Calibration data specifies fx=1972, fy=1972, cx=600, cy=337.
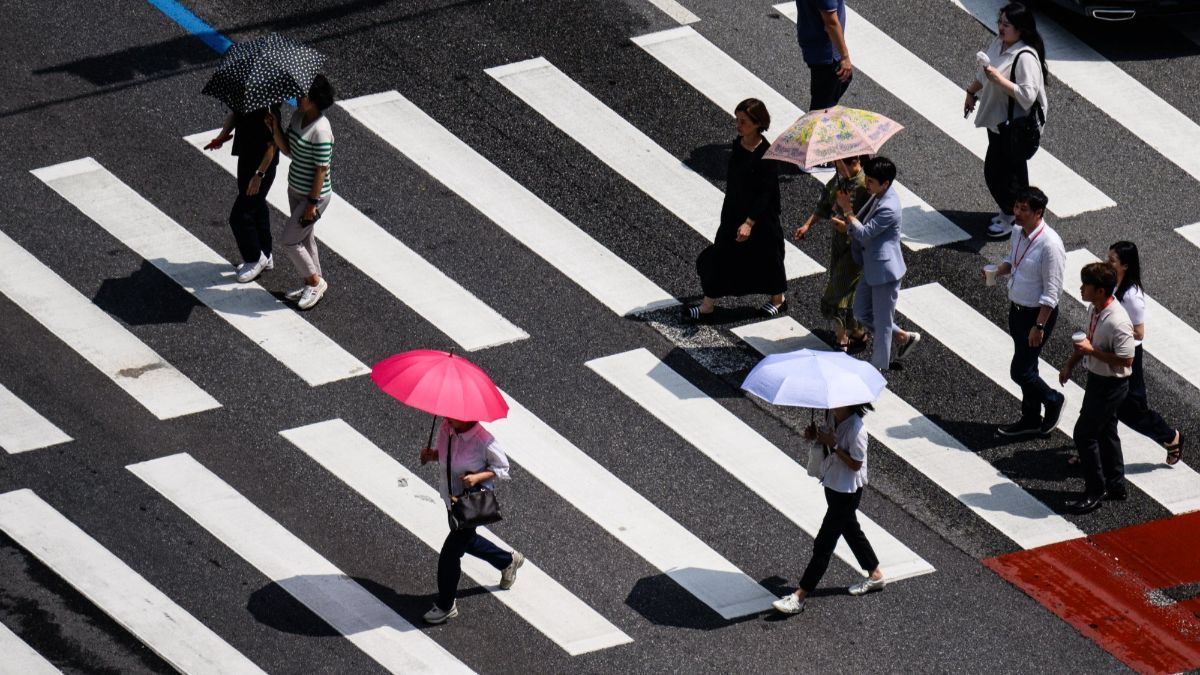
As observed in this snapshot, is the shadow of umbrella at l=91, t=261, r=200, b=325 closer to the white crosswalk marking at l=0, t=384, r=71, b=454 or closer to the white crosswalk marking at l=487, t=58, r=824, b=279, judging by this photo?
the white crosswalk marking at l=0, t=384, r=71, b=454

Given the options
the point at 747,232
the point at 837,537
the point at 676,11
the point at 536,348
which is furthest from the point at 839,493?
the point at 676,11

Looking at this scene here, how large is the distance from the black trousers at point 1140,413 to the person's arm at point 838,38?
13.2 feet

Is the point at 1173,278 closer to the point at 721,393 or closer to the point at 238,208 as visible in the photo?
the point at 721,393

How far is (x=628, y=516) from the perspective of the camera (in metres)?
13.0

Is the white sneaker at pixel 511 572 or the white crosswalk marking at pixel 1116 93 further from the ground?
the white crosswalk marking at pixel 1116 93

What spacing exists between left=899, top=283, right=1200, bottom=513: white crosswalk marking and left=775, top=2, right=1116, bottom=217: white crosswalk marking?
1.82m

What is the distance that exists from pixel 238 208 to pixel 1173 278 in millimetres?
7418

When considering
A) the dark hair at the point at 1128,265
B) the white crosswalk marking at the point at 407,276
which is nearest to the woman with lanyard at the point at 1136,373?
the dark hair at the point at 1128,265

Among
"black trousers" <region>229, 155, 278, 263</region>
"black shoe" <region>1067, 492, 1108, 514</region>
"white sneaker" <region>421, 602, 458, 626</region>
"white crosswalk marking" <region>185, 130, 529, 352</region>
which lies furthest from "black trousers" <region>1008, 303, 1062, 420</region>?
"black trousers" <region>229, 155, 278, 263</region>

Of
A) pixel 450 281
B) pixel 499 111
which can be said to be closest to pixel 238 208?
pixel 450 281

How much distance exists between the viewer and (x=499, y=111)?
669 inches

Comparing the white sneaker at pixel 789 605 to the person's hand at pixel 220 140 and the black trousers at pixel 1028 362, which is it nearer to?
the black trousers at pixel 1028 362

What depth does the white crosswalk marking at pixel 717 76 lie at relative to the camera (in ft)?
56.5

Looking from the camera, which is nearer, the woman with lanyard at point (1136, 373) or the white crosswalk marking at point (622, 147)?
the woman with lanyard at point (1136, 373)
